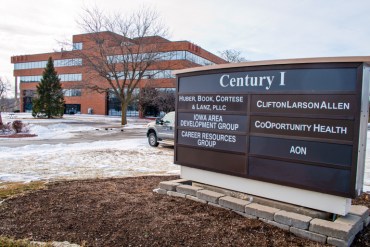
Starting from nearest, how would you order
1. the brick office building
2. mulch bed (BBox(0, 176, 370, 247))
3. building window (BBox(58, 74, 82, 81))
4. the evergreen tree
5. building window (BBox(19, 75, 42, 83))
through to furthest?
mulch bed (BBox(0, 176, 370, 247)) < the evergreen tree < the brick office building < building window (BBox(58, 74, 82, 81)) < building window (BBox(19, 75, 42, 83))

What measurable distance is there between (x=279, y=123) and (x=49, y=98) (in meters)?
51.5

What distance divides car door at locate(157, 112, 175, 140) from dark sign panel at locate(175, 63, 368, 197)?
30.5ft

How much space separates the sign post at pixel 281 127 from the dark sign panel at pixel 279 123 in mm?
11

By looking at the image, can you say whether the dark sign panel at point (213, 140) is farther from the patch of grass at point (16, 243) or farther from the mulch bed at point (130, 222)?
the patch of grass at point (16, 243)

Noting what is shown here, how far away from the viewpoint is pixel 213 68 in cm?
542

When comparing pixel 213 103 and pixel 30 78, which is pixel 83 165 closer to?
pixel 213 103

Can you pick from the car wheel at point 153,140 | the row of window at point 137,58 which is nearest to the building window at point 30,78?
the row of window at point 137,58

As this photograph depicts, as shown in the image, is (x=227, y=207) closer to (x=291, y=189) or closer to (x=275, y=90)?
(x=291, y=189)

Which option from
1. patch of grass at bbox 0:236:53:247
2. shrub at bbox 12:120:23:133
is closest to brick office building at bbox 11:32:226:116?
shrub at bbox 12:120:23:133

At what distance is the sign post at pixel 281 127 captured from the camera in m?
4.03

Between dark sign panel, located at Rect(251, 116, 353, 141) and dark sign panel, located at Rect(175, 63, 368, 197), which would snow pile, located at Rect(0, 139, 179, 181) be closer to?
dark sign panel, located at Rect(175, 63, 368, 197)

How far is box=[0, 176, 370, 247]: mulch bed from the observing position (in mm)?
3986

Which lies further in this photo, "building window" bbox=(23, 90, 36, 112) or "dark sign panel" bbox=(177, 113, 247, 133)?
"building window" bbox=(23, 90, 36, 112)

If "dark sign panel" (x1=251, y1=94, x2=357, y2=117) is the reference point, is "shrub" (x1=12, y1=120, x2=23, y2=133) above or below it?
below
